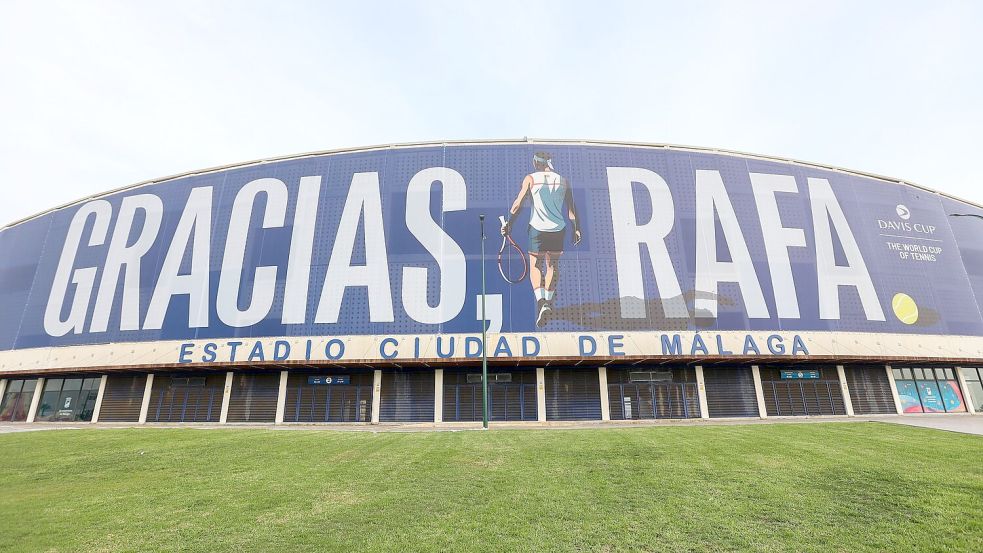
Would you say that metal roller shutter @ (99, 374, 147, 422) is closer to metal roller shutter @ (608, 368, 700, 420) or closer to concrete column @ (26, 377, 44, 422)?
concrete column @ (26, 377, 44, 422)

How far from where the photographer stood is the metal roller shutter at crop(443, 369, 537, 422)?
32.5 meters

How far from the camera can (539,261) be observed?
3462 centimetres

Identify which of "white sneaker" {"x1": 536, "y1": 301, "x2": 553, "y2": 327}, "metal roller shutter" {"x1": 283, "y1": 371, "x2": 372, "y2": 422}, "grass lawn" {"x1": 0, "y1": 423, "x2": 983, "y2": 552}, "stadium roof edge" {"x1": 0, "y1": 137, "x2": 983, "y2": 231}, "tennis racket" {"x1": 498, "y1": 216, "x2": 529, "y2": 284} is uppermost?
"stadium roof edge" {"x1": 0, "y1": 137, "x2": 983, "y2": 231}

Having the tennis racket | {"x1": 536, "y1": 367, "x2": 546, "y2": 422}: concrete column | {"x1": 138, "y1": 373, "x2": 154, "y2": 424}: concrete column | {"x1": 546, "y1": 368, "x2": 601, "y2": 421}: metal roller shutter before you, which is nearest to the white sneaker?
the tennis racket

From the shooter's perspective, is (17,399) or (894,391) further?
(17,399)

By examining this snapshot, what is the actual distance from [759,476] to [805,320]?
93.7ft

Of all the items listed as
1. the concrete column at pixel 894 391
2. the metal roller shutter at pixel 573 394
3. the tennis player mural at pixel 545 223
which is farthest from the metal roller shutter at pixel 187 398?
the concrete column at pixel 894 391

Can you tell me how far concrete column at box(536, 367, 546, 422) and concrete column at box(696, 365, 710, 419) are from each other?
36.9 ft

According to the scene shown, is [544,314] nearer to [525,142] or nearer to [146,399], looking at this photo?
[525,142]

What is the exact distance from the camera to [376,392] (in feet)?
109

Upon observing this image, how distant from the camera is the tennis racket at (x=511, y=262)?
34.3 m

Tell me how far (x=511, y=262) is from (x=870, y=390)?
96.0 feet

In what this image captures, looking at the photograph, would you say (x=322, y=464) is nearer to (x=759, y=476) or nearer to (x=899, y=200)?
(x=759, y=476)

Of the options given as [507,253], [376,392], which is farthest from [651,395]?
[376,392]
